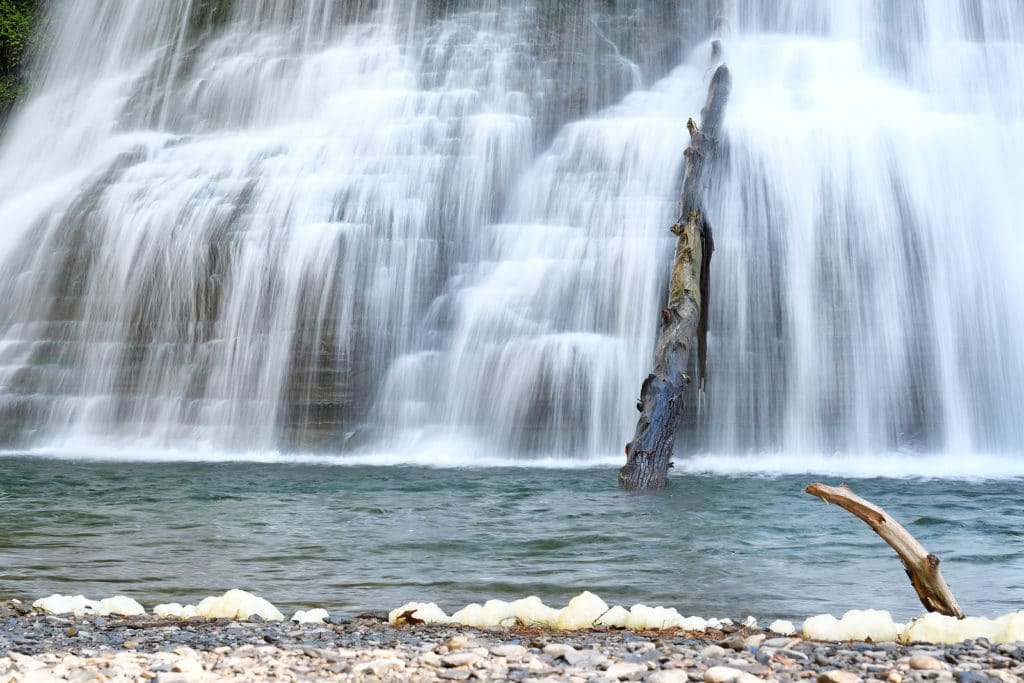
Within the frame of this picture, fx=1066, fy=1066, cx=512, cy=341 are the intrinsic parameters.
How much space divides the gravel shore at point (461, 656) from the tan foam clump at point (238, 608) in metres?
0.25

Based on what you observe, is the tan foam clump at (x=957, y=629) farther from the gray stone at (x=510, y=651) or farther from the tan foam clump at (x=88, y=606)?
the tan foam clump at (x=88, y=606)

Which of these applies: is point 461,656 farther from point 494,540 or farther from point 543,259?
point 543,259

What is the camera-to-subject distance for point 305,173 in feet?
48.9

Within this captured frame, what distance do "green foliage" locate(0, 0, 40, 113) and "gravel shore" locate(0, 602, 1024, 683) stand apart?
65.9ft

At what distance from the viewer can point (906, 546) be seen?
4180 mm

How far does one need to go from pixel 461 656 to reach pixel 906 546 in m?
1.91

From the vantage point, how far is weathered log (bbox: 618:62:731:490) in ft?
29.5

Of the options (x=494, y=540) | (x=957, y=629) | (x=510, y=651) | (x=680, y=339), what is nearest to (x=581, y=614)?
(x=510, y=651)

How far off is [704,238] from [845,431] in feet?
8.34

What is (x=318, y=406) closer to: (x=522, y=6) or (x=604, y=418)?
(x=604, y=418)

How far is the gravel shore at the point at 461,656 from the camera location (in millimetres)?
3127

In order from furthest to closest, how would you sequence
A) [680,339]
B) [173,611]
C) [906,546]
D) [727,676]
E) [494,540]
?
[680,339] → [494,540] → [173,611] → [906,546] → [727,676]

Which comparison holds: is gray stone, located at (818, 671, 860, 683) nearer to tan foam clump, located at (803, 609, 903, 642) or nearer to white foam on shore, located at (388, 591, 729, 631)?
tan foam clump, located at (803, 609, 903, 642)

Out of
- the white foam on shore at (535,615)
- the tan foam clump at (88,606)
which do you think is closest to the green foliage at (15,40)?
the tan foam clump at (88,606)
